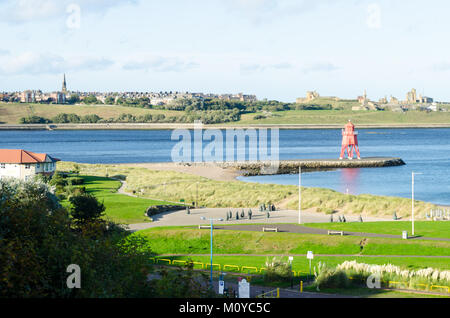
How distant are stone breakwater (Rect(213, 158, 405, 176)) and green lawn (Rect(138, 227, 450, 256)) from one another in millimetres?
55504

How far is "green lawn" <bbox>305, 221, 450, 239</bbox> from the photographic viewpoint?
4047 cm

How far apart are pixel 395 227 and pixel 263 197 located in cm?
1742

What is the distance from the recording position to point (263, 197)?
58.5 meters

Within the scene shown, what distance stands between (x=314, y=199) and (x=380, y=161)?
5687 centimetres

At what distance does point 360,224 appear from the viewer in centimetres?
4428

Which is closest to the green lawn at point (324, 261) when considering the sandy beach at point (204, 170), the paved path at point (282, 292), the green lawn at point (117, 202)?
the paved path at point (282, 292)

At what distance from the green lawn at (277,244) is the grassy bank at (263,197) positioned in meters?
14.7

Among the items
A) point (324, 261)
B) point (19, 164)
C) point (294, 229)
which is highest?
point (19, 164)

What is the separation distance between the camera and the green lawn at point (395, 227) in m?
40.5

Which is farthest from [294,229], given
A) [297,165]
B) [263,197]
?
[297,165]

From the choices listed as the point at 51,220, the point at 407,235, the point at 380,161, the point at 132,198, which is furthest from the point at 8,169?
the point at 380,161

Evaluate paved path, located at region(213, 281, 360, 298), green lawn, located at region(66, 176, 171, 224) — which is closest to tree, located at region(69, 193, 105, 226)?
green lawn, located at region(66, 176, 171, 224)

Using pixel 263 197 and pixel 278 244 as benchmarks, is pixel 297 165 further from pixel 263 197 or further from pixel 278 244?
pixel 278 244
